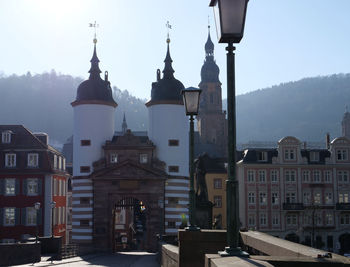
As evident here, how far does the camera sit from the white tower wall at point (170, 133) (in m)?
50.9

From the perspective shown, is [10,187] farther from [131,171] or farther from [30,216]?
[131,171]

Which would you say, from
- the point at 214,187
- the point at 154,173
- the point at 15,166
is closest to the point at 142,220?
the point at 214,187

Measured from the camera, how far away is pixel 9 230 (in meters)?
54.3

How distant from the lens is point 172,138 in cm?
5125

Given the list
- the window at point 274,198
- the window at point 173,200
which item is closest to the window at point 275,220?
the window at point 274,198

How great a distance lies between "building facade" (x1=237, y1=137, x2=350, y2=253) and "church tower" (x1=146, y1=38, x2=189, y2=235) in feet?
50.3

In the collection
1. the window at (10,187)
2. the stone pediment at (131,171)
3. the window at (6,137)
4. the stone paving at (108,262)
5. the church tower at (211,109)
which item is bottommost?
the stone paving at (108,262)

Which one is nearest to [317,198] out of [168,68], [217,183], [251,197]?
[251,197]

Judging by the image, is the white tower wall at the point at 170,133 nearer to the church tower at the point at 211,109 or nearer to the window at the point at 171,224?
the window at the point at 171,224

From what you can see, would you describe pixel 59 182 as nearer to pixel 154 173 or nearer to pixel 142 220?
pixel 154 173

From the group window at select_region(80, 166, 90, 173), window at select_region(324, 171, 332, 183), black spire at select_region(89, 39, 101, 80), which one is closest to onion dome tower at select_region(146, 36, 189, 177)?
black spire at select_region(89, 39, 101, 80)

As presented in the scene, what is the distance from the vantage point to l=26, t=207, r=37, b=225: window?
5478 centimetres

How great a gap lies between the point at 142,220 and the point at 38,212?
50.2m

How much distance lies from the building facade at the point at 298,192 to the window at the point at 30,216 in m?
23.5
